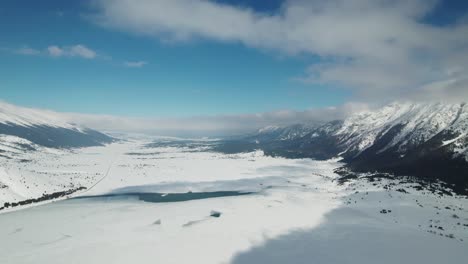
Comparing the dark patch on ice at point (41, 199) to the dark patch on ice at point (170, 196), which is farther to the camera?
the dark patch on ice at point (170, 196)

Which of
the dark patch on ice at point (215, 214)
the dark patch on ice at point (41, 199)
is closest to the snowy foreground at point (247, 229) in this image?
the dark patch on ice at point (215, 214)

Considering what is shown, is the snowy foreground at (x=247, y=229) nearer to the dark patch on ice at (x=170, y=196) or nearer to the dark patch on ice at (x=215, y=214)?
the dark patch on ice at (x=215, y=214)

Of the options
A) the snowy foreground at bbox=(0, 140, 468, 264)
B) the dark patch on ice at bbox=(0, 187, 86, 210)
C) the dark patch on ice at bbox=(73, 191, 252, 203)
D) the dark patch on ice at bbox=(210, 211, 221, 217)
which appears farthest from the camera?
A: the dark patch on ice at bbox=(73, 191, 252, 203)

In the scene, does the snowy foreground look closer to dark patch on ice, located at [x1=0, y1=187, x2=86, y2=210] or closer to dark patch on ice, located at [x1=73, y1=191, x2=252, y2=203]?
dark patch on ice, located at [x1=73, y1=191, x2=252, y2=203]

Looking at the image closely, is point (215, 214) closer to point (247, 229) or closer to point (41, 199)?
point (247, 229)

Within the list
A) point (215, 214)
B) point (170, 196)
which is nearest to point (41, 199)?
point (170, 196)

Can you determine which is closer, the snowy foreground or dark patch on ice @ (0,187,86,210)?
the snowy foreground

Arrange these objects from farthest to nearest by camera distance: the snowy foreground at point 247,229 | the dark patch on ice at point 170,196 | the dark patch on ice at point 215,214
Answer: the dark patch on ice at point 170,196, the dark patch on ice at point 215,214, the snowy foreground at point 247,229

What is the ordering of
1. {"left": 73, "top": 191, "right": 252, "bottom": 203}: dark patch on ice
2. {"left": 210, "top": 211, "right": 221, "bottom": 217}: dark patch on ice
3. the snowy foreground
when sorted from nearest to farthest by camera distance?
the snowy foreground < {"left": 210, "top": 211, "right": 221, "bottom": 217}: dark patch on ice < {"left": 73, "top": 191, "right": 252, "bottom": 203}: dark patch on ice

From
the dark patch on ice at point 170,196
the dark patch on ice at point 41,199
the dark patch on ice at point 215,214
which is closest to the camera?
the dark patch on ice at point 215,214

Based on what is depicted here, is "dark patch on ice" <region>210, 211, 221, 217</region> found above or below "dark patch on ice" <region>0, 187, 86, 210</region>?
above

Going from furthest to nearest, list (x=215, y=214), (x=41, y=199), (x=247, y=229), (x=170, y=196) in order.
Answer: (x=170, y=196)
(x=41, y=199)
(x=215, y=214)
(x=247, y=229)

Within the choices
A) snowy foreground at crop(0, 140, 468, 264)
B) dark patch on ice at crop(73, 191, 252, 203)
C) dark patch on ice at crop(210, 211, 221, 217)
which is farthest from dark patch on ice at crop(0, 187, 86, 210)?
dark patch on ice at crop(210, 211, 221, 217)

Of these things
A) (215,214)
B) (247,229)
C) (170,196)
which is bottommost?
(170,196)
